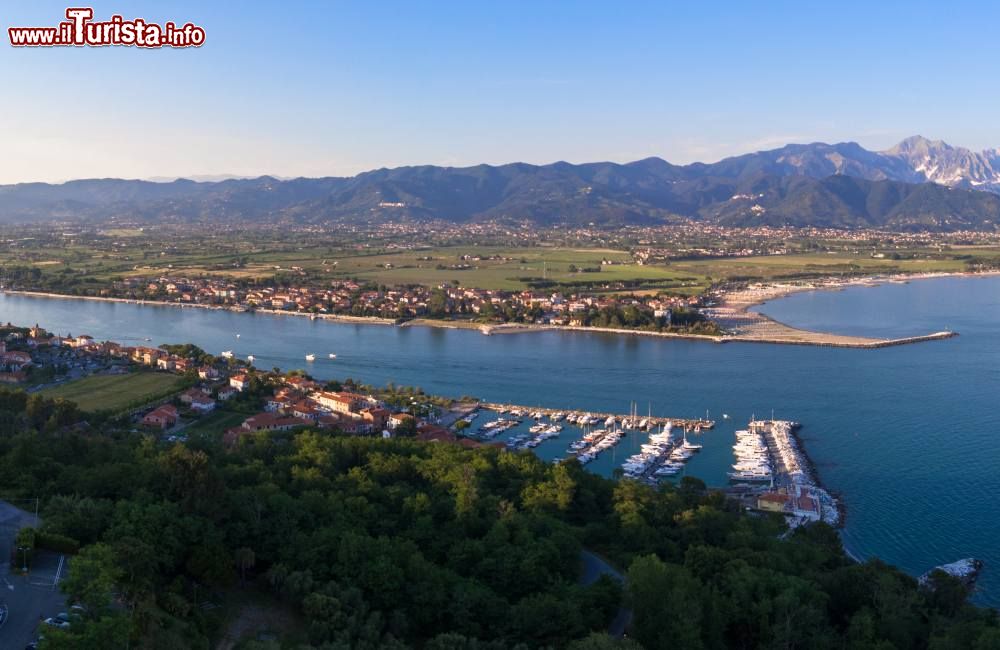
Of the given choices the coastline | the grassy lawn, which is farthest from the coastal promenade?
the grassy lawn

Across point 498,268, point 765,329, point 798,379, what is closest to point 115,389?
point 798,379

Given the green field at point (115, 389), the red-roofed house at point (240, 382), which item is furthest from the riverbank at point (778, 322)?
the green field at point (115, 389)

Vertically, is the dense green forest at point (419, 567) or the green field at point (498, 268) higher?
the green field at point (498, 268)

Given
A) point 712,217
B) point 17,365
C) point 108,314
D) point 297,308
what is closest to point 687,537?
point 17,365

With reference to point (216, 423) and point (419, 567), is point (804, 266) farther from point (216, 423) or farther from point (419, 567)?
point (419, 567)

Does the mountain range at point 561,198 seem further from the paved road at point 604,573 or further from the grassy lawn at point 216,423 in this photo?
the paved road at point 604,573

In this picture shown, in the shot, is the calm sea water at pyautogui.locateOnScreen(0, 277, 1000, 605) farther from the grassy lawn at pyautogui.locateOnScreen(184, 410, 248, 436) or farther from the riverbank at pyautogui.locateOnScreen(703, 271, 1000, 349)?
the grassy lawn at pyautogui.locateOnScreen(184, 410, 248, 436)
